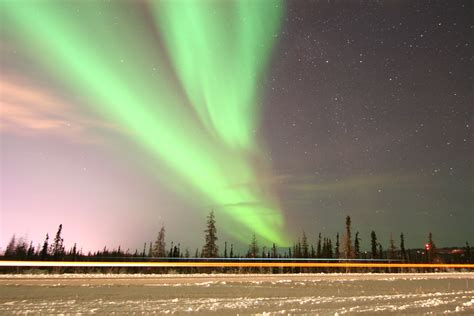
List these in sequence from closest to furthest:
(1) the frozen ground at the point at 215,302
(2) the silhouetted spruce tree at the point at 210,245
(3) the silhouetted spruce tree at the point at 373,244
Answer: (1) the frozen ground at the point at 215,302 → (2) the silhouetted spruce tree at the point at 210,245 → (3) the silhouetted spruce tree at the point at 373,244

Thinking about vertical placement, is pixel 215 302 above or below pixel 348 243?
below

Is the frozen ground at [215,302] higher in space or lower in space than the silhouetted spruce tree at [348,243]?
lower

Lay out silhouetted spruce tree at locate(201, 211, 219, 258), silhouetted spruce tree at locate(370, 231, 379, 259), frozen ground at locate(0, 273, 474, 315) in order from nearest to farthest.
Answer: frozen ground at locate(0, 273, 474, 315)
silhouetted spruce tree at locate(201, 211, 219, 258)
silhouetted spruce tree at locate(370, 231, 379, 259)

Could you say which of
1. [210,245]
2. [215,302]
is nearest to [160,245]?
[210,245]

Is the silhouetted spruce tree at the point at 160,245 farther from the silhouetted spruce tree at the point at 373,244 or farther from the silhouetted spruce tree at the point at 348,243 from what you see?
the silhouetted spruce tree at the point at 373,244

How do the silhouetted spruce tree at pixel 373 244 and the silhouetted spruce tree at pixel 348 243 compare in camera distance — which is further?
the silhouetted spruce tree at pixel 373 244

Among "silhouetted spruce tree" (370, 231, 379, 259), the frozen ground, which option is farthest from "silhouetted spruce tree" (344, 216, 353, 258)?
the frozen ground

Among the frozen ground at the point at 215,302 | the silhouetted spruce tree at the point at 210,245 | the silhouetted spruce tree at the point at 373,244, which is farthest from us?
the silhouetted spruce tree at the point at 373,244

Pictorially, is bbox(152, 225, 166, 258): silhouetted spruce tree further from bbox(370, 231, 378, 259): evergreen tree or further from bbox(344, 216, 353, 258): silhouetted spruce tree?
bbox(370, 231, 378, 259): evergreen tree

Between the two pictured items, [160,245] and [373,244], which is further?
[373,244]

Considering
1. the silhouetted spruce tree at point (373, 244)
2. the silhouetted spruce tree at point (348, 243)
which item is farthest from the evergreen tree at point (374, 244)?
the silhouetted spruce tree at point (348, 243)

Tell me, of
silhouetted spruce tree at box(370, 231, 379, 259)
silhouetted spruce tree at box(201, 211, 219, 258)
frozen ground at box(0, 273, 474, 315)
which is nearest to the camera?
frozen ground at box(0, 273, 474, 315)

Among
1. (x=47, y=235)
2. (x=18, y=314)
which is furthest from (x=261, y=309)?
(x=47, y=235)

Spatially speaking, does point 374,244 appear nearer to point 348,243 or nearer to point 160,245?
point 348,243
